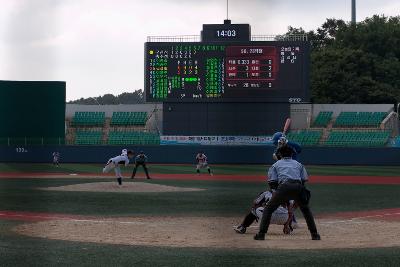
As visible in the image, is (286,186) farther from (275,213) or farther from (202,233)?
(202,233)

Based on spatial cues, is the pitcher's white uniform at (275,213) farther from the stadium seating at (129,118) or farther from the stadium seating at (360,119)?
the stadium seating at (129,118)

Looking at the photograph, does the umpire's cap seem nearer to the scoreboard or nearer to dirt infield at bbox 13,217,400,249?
dirt infield at bbox 13,217,400,249

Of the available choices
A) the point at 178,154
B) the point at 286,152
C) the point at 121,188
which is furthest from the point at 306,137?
the point at 286,152

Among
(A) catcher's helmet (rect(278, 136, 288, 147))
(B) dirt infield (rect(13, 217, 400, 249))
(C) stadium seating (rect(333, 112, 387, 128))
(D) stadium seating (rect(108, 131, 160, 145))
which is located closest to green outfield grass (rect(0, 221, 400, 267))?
(B) dirt infield (rect(13, 217, 400, 249))

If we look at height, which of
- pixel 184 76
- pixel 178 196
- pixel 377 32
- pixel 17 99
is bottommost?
pixel 178 196

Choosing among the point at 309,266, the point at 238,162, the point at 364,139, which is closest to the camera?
the point at 309,266

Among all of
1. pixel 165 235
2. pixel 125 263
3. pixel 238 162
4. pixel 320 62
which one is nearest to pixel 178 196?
pixel 165 235

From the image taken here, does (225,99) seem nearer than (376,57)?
Yes

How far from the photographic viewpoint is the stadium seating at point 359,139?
152ft

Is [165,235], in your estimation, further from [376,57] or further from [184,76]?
[376,57]

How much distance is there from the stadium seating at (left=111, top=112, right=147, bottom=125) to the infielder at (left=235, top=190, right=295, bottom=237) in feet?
124

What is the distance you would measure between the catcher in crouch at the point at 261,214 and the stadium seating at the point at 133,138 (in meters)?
33.8

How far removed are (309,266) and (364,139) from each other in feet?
129

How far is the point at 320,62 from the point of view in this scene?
63.6m
